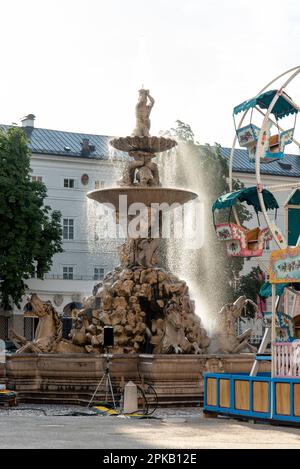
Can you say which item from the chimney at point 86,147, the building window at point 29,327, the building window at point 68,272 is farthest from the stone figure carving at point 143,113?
the chimney at point 86,147

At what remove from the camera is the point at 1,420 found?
21.2 meters

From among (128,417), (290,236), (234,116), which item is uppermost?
(234,116)

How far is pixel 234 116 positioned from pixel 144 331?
6542 mm

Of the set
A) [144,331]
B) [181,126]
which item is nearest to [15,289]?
[181,126]

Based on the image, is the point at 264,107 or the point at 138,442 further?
the point at 264,107

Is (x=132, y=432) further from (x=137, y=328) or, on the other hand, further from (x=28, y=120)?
(x=28, y=120)

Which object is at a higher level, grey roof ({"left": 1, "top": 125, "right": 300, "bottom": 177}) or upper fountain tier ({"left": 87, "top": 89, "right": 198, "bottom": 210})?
grey roof ({"left": 1, "top": 125, "right": 300, "bottom": 177})

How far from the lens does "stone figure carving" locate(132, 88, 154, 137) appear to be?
31.2m

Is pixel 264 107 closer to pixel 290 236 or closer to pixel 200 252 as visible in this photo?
pixel 290 236

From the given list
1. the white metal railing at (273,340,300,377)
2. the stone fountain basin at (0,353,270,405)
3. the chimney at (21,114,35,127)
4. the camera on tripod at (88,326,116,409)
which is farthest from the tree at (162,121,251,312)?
the white metal railing at (273,340,300,377)

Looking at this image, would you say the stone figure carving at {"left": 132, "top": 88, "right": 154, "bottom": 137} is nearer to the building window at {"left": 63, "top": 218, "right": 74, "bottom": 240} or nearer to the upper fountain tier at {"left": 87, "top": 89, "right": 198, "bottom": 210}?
the upper fountain tier at {"left": 87, "top": 89, "right": 198, "bottom": 210}

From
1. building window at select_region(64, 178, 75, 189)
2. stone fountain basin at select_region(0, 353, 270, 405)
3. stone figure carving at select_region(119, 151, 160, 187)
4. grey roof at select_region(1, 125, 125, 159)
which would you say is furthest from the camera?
building window at select_region(64, 178, 75, 189)

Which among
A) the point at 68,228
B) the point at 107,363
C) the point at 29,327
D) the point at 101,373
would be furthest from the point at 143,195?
the point at 68,228

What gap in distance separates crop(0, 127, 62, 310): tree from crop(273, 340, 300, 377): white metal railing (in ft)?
114
